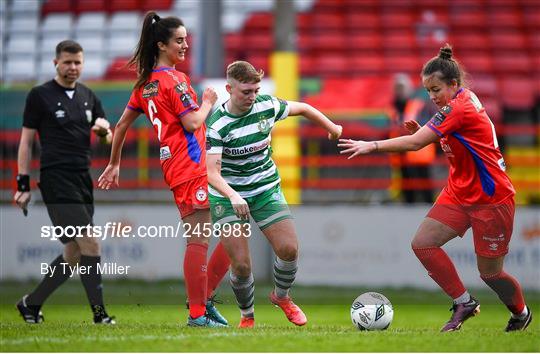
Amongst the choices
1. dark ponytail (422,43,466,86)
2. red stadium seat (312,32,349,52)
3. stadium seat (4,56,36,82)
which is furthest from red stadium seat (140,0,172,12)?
dark ponytail (422,43,466,86)

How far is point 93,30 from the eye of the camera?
1995 cm

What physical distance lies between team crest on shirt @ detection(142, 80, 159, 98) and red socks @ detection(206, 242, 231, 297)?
112 cm

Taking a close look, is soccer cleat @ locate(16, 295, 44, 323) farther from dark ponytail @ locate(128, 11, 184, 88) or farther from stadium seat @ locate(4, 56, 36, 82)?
stadium seat @ locate(4, 56, 36, 82)

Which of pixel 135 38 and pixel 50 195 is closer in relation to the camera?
pixel 50 195

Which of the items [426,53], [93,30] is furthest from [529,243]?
[93,30]

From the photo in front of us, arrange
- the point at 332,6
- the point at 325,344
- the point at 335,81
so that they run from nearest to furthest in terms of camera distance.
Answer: the point at 325,344
the point at 335,81
the point at 332,6

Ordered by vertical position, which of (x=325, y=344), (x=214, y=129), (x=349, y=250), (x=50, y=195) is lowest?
(x=349, y=250)

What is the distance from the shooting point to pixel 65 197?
7.13m

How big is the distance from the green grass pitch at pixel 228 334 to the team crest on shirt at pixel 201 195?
0.76 metres

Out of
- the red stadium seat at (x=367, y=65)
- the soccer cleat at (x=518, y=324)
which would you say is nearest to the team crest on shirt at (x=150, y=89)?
the soccer cleat at (x=518, y=324)

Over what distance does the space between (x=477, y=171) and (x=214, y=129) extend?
1724 mm

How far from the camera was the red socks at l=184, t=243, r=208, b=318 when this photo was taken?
20.4 feet

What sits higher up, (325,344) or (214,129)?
(214,129)

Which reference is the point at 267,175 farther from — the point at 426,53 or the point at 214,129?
the point at 426,53
